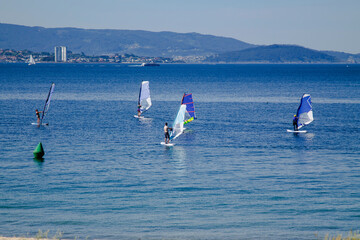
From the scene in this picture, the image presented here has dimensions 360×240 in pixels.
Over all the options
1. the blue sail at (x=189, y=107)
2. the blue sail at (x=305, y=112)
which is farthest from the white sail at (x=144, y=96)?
the blue sail at (x=305, y=112)

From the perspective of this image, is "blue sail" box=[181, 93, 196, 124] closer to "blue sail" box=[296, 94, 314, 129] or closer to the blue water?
the blue water

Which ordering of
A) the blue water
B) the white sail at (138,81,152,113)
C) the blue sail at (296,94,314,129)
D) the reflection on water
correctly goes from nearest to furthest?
the blue water
the reflection on water
the blue sail at (296,94,314,129)
the white sail at (138,81,152,113)

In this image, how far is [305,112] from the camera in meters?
60.5

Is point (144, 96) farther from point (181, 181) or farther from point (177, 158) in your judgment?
point (181, 181)

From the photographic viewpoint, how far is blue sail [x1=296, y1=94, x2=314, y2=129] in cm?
5997

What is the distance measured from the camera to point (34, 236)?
80.5ft

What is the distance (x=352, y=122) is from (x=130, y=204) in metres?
45.5

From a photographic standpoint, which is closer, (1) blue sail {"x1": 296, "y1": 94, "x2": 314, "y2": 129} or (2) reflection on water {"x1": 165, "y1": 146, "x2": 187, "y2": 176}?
(2) reflection on water {"x1": 165, "y1": 146, "x2": 187, "y2": 176}

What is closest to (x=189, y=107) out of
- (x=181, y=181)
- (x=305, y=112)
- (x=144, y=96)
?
(x=305, y=112)

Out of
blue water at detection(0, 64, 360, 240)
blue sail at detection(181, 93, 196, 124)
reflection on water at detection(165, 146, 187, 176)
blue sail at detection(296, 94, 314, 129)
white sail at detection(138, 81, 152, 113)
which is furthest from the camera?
white sail at detection(138, 81, 152, 113)

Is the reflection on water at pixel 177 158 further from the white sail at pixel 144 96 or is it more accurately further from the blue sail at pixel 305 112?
the white sail at pixel 144 96

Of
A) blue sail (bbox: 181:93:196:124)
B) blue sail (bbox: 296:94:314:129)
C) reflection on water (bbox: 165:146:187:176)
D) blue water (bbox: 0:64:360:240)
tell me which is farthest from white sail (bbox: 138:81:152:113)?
reflection on water (bbox: 165:146:187:176)

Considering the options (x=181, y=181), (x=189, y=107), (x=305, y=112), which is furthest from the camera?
(x=189, y=107)

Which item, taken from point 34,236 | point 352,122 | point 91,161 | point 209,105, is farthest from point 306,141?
point 209,105
